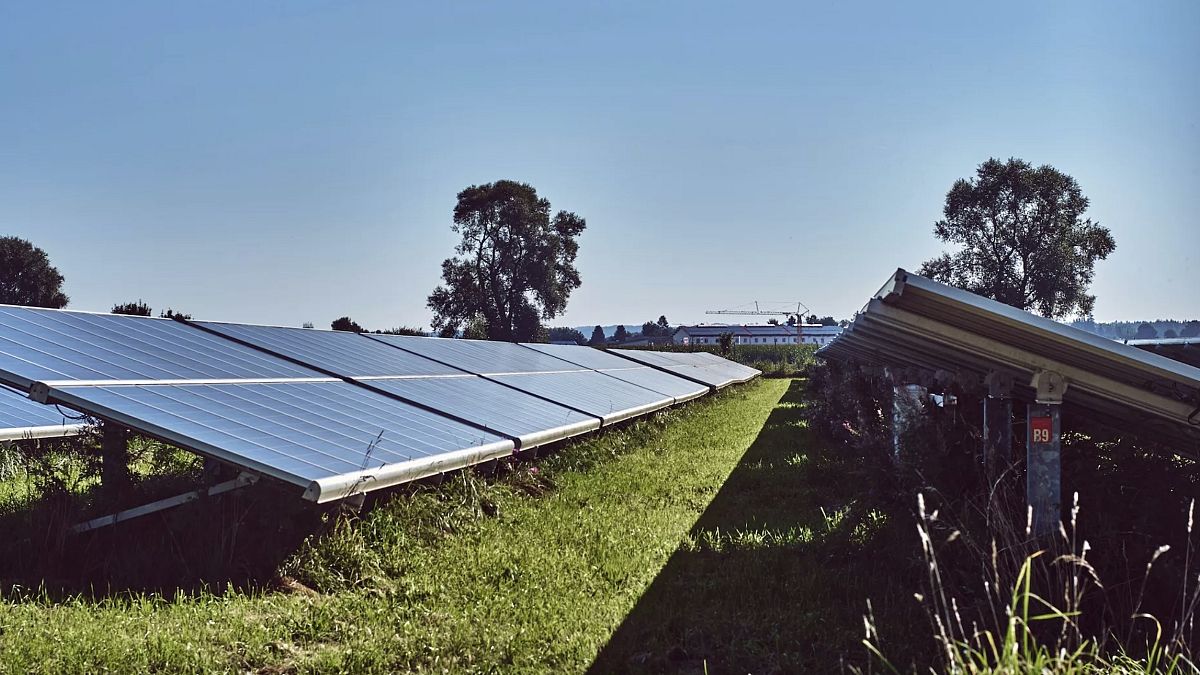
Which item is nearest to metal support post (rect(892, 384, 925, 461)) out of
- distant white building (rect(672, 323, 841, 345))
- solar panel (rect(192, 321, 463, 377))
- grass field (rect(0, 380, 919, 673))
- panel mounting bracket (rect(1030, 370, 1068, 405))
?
grass field (rect(0, 380, 919, 673))

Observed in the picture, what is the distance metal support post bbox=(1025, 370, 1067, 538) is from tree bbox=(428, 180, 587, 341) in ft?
193

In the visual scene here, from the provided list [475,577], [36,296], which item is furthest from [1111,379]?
[36,296]

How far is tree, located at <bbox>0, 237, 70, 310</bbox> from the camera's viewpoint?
69.8 meters

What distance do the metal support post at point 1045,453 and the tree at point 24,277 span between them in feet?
258

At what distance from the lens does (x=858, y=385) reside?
40.7 feet

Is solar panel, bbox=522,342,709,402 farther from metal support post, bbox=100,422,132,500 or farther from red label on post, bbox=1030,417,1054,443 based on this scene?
red label on post, bbox=1030,417,1054,443

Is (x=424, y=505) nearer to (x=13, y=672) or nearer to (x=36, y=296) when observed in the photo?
(x=13, y=672)

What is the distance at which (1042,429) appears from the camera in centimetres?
577

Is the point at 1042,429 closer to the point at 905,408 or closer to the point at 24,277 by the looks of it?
the point at 905,408

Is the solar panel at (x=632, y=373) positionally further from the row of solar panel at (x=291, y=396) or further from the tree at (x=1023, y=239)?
the tree at (x=1023, y=239)

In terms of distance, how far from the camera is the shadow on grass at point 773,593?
16.0ft

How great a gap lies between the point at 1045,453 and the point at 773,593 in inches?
80.5

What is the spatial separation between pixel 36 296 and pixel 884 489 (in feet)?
259

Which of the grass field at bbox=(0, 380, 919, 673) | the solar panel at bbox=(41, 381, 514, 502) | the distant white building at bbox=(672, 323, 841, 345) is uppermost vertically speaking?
the distant white building at bbox=(672, 323, 841, 345)
